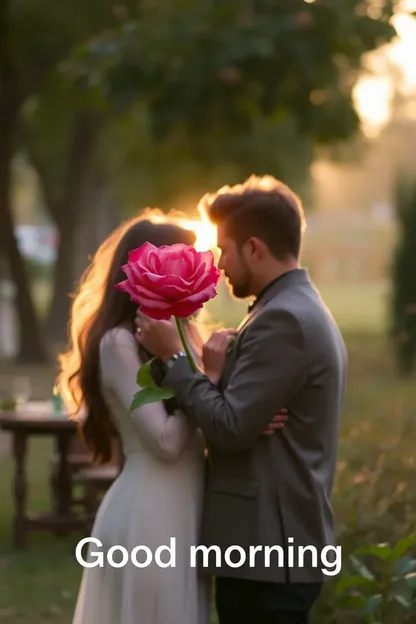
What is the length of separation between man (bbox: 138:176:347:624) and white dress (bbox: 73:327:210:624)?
0.40ft

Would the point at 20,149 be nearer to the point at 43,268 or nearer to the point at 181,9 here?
the point at 181,9

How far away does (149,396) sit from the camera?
4.00m

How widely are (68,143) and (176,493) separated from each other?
3084 centimetres

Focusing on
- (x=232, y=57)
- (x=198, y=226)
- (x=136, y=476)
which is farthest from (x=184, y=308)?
(x=232, y=57)

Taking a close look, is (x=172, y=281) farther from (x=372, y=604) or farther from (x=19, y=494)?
(x=19, y=494)

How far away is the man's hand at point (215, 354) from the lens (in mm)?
4047

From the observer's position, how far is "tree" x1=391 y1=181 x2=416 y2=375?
915 inches

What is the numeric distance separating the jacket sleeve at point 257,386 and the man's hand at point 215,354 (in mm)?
126

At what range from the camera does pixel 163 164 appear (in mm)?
32062

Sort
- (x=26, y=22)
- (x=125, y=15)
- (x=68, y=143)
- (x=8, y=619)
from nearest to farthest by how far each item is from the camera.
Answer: (x=8, y=619) → (x=125, y=15) → (x=26, y=22) → (x=68, y=143)

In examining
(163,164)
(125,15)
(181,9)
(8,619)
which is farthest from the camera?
(163,164)

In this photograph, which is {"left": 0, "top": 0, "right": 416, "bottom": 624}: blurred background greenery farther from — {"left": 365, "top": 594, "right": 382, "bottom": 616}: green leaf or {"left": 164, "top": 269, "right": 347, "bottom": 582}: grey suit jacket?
{"left": 164, "top": 269, "right": 347, "bottom": 582}: grey suit jacket

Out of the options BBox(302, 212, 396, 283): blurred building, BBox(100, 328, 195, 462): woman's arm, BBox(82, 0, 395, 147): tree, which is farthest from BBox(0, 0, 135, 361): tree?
BBox(302, 212, 396, 283): blurred building

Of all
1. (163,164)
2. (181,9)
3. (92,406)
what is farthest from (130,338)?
(163,164)
